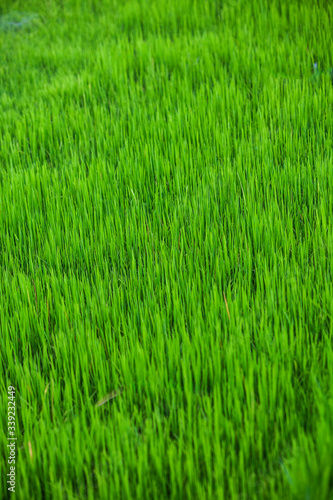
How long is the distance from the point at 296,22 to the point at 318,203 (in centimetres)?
203

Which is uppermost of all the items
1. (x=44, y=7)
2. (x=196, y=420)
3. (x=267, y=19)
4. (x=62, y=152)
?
(x=44, y=7)

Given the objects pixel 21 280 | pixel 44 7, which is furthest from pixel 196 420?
pixel 44 7

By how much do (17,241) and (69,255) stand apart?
Result: 0.25 m

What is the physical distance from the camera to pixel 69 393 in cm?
108

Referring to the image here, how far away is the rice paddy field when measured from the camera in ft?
3.03

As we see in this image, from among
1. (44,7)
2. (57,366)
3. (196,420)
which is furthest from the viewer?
(44,7)

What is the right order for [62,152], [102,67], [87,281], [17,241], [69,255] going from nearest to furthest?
[87,281] → [69,255] → [17,241] → [62,152] → [102,67]

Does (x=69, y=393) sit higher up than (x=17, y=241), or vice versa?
(x=17, y=241)

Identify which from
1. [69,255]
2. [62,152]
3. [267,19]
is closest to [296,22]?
[267,19]

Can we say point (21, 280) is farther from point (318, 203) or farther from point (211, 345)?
point (318, 203)

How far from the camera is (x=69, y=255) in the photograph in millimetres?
1586

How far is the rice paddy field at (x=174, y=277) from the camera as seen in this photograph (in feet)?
3.03

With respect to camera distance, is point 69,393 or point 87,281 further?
point 87,281

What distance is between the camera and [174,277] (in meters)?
1.43
